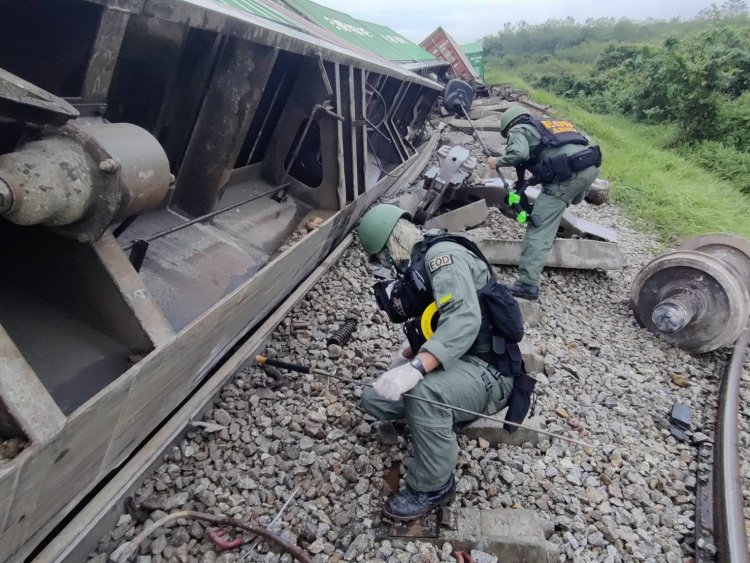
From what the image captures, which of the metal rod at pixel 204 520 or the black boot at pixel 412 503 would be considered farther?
the black boot at pixel 412 503

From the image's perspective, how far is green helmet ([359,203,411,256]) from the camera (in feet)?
9.72

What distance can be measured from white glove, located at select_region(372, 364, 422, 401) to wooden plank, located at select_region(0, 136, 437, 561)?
0.83 meters

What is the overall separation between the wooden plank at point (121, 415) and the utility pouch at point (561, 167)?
2.76 m

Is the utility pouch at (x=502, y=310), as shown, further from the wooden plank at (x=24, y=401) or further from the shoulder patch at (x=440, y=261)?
the wooden plank at (x=24, y=401)

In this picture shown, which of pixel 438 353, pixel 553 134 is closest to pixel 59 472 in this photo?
pixel 438 353

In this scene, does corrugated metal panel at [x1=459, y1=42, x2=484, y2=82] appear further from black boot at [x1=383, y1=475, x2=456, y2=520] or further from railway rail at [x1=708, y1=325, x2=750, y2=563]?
black boot at [x1=383, y1=475, x2=456, y2=520]

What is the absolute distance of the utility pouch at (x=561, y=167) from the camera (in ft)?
16.2

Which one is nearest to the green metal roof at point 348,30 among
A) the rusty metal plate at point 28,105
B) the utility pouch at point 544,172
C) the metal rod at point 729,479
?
the utility pouch at point 544,172

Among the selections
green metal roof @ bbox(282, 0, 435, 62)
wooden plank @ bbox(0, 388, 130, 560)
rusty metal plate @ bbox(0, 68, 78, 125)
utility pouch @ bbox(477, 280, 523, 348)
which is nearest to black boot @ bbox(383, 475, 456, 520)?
utility pouch @ bbox(477, 280, 523, 348)

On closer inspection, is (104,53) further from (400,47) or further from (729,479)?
(400,47)

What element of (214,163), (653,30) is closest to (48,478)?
(214,163)

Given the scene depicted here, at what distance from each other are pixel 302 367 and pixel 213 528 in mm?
1017

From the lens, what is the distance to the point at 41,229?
210 centimetres

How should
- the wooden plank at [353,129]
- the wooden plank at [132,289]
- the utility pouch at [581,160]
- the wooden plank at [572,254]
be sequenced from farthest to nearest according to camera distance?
the wooden plank at [572,254]
the utility pouch at [581,160]
the wooden plank at [353,129]
the wooden plank at [132,289]
